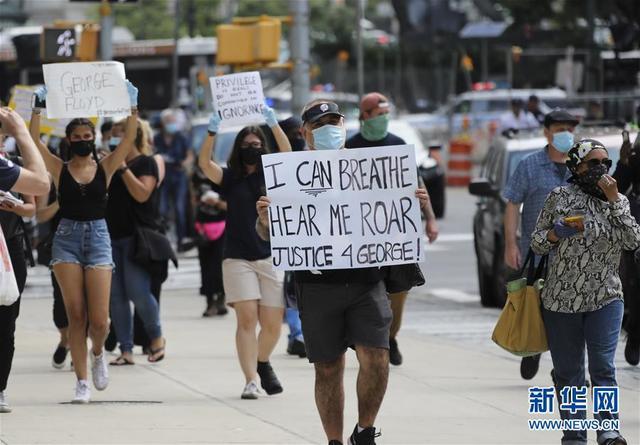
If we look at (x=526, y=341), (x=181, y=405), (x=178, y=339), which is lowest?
(x=178, y=339)

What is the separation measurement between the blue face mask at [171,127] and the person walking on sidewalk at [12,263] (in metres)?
14.7

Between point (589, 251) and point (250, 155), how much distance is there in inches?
110

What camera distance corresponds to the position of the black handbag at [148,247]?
1184 cm

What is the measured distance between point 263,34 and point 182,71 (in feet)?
97.1

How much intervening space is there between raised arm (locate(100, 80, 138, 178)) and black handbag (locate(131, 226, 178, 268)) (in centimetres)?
156

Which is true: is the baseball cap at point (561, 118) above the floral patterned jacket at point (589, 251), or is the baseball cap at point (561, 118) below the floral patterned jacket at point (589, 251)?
above

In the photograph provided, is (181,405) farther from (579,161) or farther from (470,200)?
(470,200)

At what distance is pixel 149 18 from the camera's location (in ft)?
245

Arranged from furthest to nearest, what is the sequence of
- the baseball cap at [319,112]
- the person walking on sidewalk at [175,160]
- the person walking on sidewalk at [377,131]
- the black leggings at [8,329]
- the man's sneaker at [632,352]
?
1. the person walking on sidewalk at [175,160]
2. the person walking on sidewalk at [377,131]
3. the man's sneaker at [632,352]
4. the black leggings at [8,329]
5. the baseball cap at [319,112]

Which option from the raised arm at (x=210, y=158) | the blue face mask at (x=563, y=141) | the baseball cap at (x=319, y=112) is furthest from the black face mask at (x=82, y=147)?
the blue face mask at (x=563, y=141)

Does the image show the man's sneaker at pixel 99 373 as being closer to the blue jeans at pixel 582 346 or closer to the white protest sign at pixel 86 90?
the white protest sign at pixel 86 90

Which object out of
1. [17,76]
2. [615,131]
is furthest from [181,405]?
[17,76]

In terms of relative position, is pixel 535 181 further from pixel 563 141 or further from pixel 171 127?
pixel 171 127

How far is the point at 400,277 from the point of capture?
8250 mm
